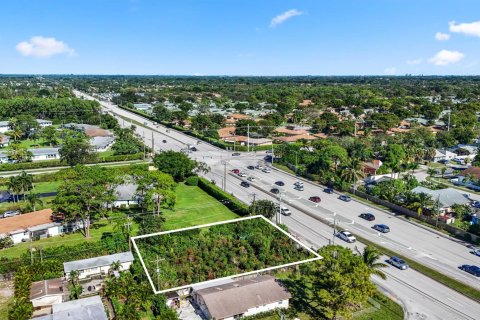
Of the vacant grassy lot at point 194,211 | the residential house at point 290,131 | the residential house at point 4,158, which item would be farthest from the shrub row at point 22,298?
the residential house at point 290,131

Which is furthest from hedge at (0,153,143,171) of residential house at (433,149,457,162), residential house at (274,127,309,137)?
residential house at (433,149,457,162)

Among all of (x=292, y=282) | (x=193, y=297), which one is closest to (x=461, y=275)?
(x=292, y=282)

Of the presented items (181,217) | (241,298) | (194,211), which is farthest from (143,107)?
(241,298)

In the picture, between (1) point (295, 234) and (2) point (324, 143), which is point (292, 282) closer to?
(1) point (295, 234)

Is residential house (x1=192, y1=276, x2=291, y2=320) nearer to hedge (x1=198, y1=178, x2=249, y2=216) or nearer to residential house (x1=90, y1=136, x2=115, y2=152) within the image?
hedge (x1=198, y1=178, x2=249, y2=216)

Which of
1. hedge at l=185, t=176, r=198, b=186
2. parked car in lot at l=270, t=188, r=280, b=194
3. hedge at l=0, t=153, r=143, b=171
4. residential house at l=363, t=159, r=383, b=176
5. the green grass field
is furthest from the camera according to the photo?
hedge at l=0, t=153, r=143, b=171

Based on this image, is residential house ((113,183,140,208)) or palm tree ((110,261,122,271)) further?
residential house ((113,183,140,208))
